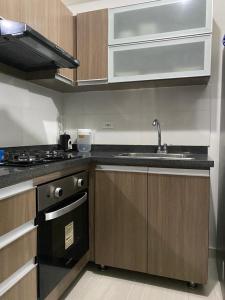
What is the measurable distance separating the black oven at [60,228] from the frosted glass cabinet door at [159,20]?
3.78 ft

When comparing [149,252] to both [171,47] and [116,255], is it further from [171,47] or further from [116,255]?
[171,47]

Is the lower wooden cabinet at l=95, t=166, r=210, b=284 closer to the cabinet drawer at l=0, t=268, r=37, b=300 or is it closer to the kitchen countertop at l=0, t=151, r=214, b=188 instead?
the kitchen countertop at l=0, t=151, r=214, b=188

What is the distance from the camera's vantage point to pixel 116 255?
5.57 feet

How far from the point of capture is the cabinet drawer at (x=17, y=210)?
3.07 ft

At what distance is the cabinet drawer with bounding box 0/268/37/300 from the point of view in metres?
0.99

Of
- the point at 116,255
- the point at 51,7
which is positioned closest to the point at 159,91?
the point at 51,7

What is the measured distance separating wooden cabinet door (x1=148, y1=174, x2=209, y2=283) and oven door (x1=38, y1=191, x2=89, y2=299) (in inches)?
18.4

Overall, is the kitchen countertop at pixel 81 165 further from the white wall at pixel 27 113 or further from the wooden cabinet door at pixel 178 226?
the white wall at pixel 27 113

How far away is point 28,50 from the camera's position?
143 cm

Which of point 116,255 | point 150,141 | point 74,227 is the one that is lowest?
point 116,255

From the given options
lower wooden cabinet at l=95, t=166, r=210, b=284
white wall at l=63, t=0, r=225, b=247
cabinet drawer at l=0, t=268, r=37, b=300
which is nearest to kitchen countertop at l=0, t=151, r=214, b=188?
lower wooden cabinet at l=95, t=166, r=210, b=284

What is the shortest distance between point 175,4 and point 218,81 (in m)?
0.69

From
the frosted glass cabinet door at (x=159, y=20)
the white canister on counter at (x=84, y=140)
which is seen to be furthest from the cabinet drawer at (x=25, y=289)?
the frosted glass cabinet door at (x=159, y=20)

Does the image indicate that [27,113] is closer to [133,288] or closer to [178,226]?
[178,226]
